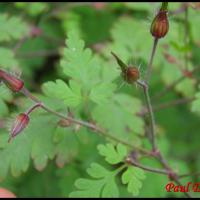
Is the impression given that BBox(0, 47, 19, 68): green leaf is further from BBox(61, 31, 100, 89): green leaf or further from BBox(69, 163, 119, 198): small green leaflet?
BBox(69, 163, 119, 198): small green leaflet

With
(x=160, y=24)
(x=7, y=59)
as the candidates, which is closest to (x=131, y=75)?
(x=160, y=24)

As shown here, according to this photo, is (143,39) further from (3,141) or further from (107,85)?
(3,141)

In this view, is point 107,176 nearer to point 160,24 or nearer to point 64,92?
point 64,92

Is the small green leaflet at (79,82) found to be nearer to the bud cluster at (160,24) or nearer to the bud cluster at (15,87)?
the bud cluster at (15,87)

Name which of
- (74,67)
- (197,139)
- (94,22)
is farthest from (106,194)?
(94,22)

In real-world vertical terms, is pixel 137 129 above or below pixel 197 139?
below

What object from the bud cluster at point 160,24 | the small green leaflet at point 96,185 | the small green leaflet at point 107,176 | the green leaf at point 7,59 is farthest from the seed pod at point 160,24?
the green leaf at point 7,59
